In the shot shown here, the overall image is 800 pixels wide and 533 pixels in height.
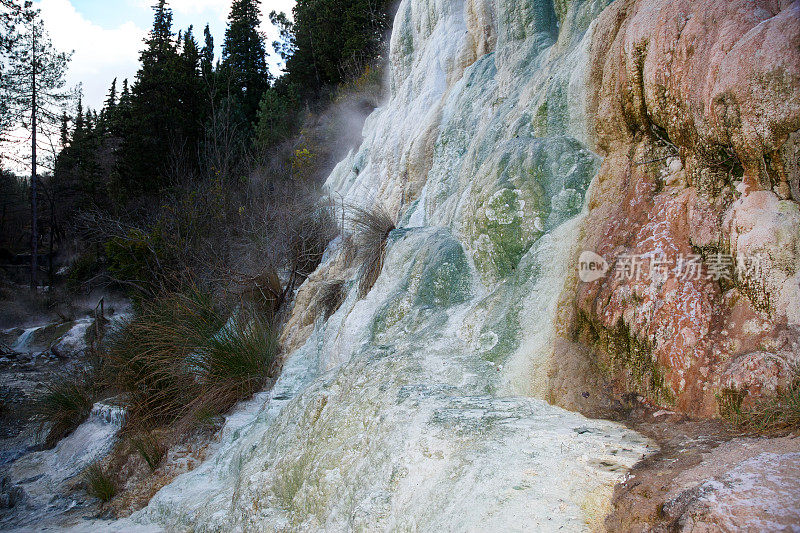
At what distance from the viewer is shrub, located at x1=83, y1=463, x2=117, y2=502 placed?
5.10m

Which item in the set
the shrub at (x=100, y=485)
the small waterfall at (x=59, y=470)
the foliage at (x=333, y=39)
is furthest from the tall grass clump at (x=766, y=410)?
the foliage at (x=333, y=39)

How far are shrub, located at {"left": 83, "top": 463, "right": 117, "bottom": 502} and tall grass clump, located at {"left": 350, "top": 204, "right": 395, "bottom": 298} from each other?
9.01ft

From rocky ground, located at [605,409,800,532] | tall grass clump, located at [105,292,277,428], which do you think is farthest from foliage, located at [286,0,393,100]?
rocky ground, located at [605,409,800,532]

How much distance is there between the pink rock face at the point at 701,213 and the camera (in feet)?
7.64

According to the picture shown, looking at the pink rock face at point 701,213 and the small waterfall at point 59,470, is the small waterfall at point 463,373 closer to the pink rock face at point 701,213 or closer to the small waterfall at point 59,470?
the pink rock face at point 701,213

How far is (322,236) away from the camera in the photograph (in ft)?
29.5

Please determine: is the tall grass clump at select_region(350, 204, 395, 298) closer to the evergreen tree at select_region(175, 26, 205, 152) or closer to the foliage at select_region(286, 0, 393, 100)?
the foliage at select_region(286, 0, 393, 100)

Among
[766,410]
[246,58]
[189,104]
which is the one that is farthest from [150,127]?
[766,410]

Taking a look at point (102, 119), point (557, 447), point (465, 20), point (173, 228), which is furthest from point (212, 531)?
point (102, 119)

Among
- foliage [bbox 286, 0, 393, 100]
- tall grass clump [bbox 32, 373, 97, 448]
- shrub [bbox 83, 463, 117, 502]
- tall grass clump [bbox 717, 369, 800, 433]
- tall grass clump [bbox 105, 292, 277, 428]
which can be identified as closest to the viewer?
tall grass clump [bbox 717, 369, 800, 433]

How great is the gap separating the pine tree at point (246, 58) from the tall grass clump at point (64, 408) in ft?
55.8

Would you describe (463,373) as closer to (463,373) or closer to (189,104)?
(463,373)

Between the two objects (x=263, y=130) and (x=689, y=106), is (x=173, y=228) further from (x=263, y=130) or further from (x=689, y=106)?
(x=689, y=106)

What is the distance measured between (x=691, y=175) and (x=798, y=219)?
2.09 ft
